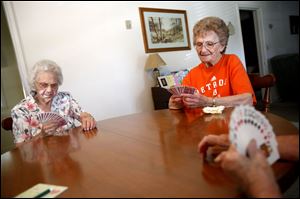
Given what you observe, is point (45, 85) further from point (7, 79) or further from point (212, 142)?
point (7, 79)

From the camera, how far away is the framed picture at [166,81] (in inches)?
135

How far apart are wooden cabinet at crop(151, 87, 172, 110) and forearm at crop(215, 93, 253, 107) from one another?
1843 millimetres

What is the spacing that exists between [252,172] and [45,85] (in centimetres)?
142

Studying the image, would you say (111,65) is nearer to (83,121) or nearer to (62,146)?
A: (83,121)

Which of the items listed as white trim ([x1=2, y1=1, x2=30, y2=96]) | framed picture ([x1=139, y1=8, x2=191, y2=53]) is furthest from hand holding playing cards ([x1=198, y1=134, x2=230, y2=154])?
framed picture ([x1=139, y1=8, x2=191, y2=53])

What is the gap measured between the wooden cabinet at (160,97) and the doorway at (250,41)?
3.13m

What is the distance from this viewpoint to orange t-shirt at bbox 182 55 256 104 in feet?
4.85

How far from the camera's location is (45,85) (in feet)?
5.31

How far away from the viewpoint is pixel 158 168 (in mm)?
720

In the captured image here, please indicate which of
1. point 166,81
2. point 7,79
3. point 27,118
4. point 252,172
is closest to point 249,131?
point 252,172

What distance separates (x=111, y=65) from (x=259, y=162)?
2.78m

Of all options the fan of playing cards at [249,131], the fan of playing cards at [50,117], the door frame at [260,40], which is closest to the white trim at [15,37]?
the fan of playing cards at [50,117]

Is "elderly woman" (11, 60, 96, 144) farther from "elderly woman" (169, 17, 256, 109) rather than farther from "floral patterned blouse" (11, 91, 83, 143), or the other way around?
"elderly woman" (169, 17, 256, 109)

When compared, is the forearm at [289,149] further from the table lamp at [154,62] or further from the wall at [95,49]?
the table lamp at [154,62]
